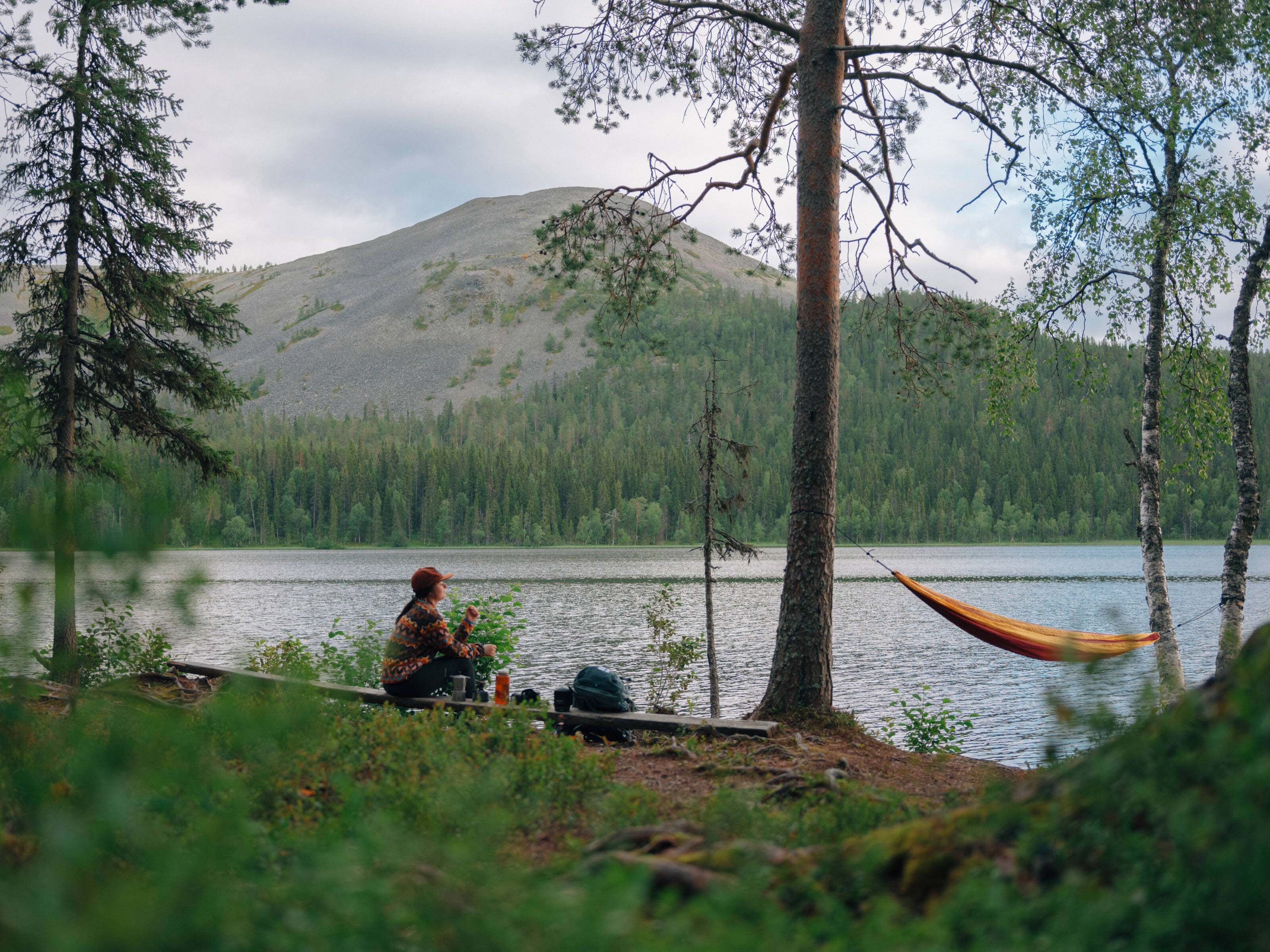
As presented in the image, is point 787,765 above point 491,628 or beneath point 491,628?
beneath

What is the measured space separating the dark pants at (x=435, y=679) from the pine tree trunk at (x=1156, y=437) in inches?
269

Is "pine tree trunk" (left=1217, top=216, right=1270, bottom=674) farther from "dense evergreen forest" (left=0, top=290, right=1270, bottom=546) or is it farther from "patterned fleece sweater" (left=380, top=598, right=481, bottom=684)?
"dense evergreen forest" (left=0, top=290, right=1270, bottom=546)

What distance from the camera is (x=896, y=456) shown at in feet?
418

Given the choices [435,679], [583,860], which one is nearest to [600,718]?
[435,679]

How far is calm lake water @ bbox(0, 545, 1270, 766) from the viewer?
2.78 meters

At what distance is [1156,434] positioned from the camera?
386 inches

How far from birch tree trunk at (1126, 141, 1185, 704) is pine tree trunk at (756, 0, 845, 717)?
410 centimetres

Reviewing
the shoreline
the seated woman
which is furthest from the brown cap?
the shoreline

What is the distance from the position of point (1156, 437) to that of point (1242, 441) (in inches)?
30.1

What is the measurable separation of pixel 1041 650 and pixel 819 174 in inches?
199

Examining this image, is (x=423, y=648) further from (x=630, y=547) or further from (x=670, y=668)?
(x=630, y=547)

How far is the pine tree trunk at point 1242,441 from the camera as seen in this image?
9078 mm

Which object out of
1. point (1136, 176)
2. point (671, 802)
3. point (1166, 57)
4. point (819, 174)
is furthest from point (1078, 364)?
point (671, 802)

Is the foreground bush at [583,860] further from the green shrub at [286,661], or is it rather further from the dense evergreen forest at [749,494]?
the dense evergreen forest at [749,494]
